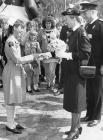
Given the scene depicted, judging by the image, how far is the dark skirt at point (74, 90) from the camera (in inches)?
193

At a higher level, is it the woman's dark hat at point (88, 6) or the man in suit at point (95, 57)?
the woman's dark hat at point (88, 6)

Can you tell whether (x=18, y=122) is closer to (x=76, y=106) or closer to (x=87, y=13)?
(x=76, y=106)

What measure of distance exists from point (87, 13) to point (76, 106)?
62.4 inches

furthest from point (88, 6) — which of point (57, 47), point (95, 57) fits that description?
point (57, 47)

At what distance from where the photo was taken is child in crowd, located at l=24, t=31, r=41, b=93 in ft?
26.4

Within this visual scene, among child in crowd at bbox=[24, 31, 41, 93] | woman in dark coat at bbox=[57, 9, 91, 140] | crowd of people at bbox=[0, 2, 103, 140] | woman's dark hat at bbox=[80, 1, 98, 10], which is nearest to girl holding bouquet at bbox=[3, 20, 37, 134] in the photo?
crowd of people at bbox=[0, 2, 103, 140]

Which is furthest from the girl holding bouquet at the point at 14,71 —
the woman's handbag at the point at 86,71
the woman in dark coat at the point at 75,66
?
the woman's handbag at the point at 86,71

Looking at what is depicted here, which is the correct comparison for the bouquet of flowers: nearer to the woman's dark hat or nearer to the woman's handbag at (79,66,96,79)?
the woman's handbag at (79,66,96,79)

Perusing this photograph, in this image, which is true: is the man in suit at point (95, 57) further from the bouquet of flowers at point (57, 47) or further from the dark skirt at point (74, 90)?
the bouquet of flowers at point (57, 47)

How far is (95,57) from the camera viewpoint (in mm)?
Result: 5551

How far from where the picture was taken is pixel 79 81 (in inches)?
194

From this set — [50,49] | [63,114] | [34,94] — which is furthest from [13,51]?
[34,94]

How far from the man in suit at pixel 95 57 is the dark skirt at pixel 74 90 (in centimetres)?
71

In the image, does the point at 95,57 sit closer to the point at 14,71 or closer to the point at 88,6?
the point at 88,6
